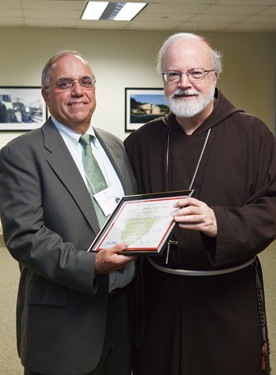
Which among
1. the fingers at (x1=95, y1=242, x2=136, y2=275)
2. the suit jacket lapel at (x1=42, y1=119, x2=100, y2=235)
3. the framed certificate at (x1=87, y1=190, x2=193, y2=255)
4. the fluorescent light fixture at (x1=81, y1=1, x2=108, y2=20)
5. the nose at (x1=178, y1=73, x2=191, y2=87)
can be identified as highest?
the fluorescent light fixture at (x1=81, y1=1, x2=108, y2=20)

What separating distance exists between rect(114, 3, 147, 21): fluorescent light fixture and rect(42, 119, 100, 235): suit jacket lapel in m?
4.27

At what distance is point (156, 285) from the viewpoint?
2043mm

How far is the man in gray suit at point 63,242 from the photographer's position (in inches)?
68.8

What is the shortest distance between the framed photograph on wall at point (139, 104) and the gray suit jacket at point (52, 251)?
18.4 ft

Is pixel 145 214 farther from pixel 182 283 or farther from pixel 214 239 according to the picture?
pixel 182 283

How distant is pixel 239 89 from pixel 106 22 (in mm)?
2326

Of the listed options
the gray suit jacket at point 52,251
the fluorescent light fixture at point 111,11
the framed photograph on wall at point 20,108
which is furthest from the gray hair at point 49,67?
the framed photograph on wall at point 20,108

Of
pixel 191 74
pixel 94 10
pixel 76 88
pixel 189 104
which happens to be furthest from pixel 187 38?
pixel 94 10

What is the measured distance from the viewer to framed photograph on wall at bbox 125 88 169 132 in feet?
24.5

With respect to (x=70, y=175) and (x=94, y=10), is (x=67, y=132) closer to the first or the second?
(x=70, y=175)

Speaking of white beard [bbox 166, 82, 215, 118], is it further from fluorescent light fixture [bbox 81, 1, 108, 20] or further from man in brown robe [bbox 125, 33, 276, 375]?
fluorescent light fixture [bbox 81, 1, 108, 20]

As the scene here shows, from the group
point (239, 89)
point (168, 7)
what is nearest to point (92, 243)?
point (168, 7)

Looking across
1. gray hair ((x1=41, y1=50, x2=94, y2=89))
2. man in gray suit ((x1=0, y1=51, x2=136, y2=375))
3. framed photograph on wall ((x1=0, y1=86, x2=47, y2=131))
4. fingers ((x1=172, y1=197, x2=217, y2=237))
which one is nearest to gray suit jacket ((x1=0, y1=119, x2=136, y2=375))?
man in gray suit ((x1=0, y1=51, x2=136, y2=375))

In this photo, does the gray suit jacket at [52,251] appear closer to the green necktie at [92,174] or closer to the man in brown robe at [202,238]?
the green necktie at [92,174]
